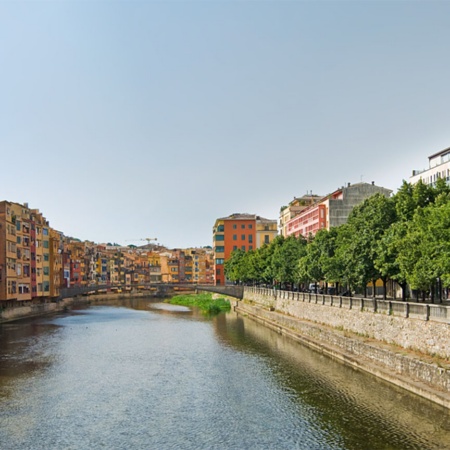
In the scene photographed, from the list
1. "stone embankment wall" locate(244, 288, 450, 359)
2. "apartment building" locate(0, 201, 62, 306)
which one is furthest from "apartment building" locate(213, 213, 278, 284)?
"stone embankment wall" locate(244, 288, 450, 359)

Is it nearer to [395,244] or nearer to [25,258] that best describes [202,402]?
[395,244]

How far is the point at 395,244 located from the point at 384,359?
9.07 metres

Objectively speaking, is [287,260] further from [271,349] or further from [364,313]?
[364,313]

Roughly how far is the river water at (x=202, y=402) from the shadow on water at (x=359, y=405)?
0.20 ft

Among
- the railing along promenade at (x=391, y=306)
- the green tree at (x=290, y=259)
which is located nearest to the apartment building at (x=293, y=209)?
the green tree at (x=290, y=259)

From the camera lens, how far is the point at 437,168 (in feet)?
253

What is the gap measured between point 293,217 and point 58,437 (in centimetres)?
10570

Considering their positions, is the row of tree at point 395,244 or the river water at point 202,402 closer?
the river water at point 202,402

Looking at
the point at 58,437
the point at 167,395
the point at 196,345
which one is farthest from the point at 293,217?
the point at 58,437

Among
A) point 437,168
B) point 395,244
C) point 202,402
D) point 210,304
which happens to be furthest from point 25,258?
point 395,244

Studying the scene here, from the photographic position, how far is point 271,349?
5400 cm

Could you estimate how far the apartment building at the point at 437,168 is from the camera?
7482 centimetres

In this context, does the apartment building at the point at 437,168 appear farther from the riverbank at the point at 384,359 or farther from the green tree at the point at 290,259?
the riverbank at the point at 384,359

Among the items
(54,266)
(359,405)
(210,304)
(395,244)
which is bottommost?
(210,304)
